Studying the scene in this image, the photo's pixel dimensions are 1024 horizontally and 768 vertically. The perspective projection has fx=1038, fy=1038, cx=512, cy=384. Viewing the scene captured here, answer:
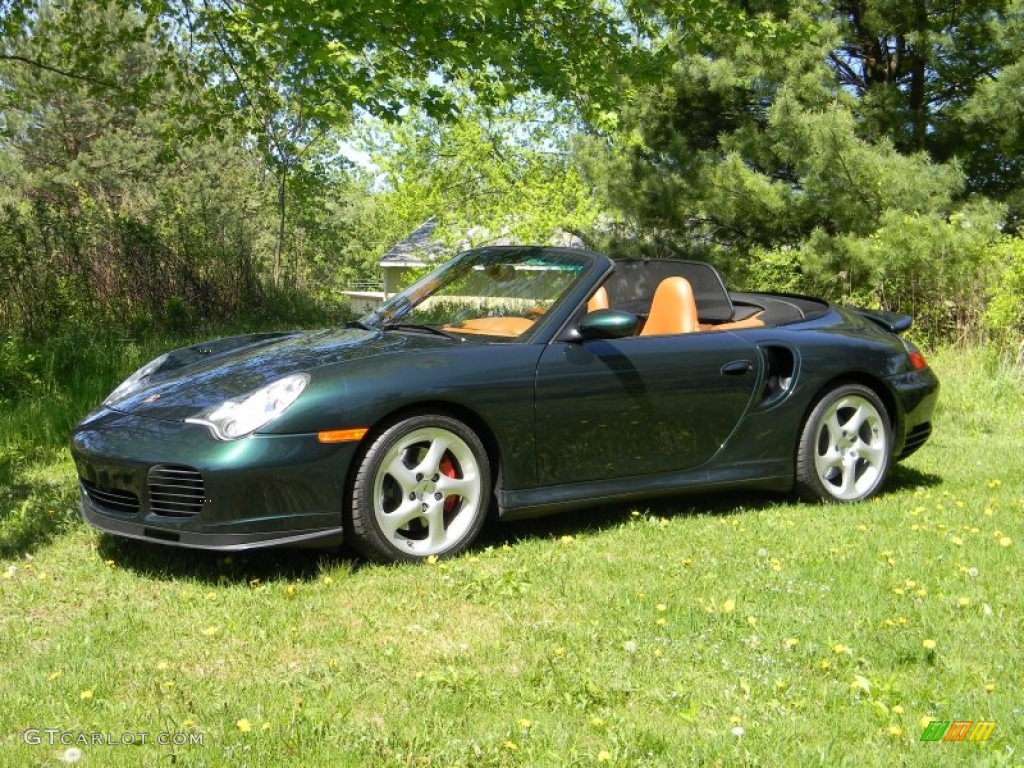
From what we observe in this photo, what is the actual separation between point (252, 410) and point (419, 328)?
1228 millimetres

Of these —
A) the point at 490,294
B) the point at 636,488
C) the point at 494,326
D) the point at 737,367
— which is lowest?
the point at 636,488

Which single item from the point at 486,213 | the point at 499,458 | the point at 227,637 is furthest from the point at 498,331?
the point at 486,213

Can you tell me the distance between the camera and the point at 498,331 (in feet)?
16.4

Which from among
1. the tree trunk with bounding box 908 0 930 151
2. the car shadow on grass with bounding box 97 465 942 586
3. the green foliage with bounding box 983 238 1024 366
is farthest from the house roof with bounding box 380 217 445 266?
the car shadow on grass with bounding box 97 465 942 586

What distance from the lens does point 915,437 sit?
5973 mm

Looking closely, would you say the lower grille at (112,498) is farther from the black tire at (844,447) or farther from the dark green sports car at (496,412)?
the black tire at (844,447)

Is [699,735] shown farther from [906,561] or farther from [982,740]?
[906,561]

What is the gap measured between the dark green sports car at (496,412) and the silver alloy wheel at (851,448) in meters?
0.01

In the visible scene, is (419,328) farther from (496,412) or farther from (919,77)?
(919,77)

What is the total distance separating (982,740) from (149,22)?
41.9 ft

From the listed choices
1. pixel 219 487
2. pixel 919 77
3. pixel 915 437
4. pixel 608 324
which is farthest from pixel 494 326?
pixel 919 77

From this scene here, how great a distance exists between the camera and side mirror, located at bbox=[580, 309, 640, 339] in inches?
184

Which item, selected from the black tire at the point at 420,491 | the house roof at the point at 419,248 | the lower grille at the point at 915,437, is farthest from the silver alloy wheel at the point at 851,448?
the house roof at the point at 419,248

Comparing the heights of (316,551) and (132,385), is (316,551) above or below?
below
